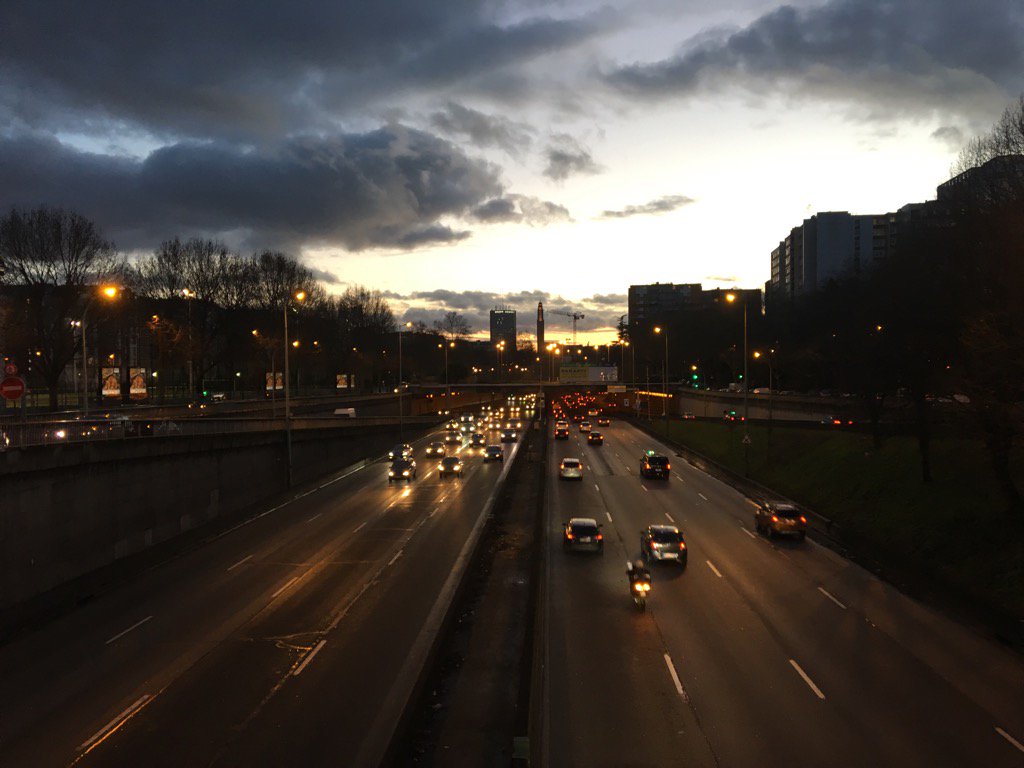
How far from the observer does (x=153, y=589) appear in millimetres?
23672

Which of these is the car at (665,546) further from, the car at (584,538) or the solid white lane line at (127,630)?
the solid white lane line at (127,630)

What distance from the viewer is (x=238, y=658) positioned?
16906mm

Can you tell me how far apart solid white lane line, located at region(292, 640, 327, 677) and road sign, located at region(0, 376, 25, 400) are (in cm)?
1333

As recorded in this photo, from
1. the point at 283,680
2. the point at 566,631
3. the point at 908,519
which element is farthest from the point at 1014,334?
the point at 283,680

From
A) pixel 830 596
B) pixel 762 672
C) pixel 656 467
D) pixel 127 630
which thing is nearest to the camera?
pixel 762 672

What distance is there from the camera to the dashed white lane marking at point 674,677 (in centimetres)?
1510

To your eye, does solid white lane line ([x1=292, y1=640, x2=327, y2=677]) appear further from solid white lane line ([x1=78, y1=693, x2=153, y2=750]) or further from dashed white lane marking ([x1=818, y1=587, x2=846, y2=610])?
dashed white lane marking ([x1=818, y1=587, x2=846, y2=610])

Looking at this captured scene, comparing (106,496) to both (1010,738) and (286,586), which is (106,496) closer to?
(286,586)

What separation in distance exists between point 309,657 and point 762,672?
9.66m

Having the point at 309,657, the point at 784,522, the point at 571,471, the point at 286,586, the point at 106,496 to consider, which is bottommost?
the point at 571,471

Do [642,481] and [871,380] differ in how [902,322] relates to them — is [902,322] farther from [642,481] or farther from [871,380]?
[642,481]

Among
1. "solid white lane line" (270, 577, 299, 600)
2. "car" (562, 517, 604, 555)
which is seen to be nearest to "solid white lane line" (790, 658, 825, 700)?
"car" (562, 517, 604, 555)

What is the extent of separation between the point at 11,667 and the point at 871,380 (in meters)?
39.8

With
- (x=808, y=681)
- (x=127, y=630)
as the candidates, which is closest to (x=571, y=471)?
(x=127, y=630)
